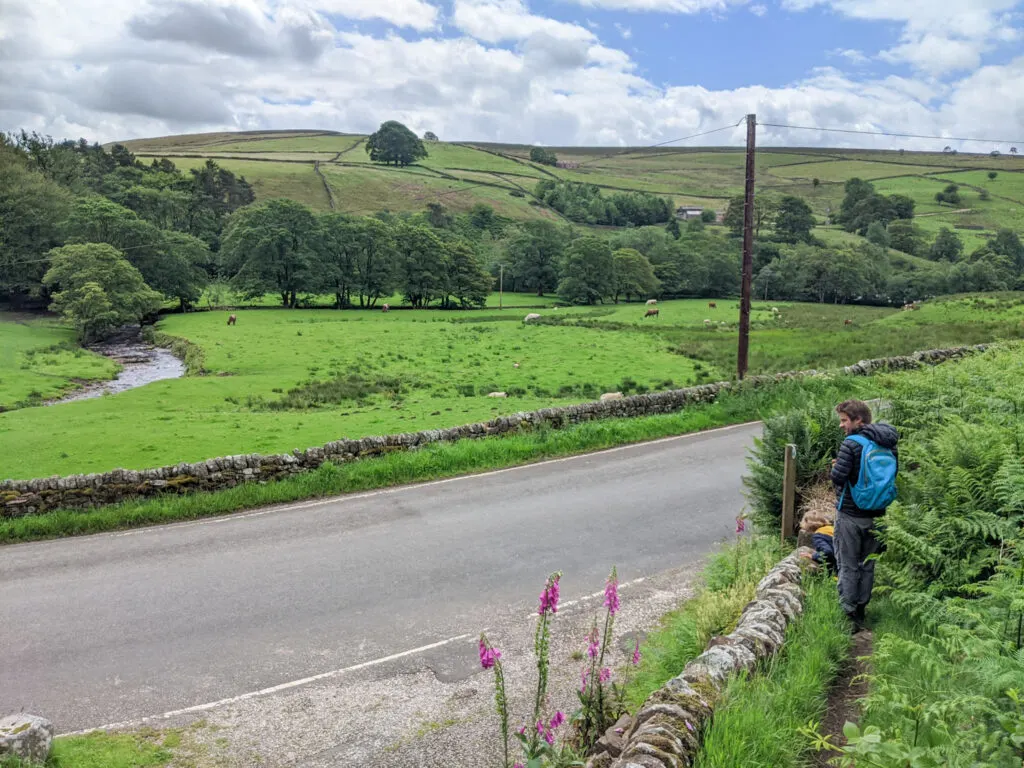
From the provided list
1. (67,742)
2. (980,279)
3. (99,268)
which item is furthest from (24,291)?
(980,279)

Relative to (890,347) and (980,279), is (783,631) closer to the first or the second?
(890,347)

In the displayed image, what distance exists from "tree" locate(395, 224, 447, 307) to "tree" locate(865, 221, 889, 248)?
272 feet

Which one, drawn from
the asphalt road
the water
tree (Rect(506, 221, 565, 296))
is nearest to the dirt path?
the asphalt road

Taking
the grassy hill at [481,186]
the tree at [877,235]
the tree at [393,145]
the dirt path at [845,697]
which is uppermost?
the tree at [393,145]

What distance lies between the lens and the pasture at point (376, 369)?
70.3 ft

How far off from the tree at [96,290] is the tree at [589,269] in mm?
48744

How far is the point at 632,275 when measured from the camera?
94.6 metres

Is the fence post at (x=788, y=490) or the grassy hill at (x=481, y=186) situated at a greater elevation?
the grassy hill at (x=481, y=186)

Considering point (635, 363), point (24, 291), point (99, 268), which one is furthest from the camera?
point (24, 291)

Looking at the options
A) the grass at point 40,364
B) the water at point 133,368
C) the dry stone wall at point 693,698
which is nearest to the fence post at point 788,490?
the dry stone wall at point 693,698

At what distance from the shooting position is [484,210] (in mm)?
136125

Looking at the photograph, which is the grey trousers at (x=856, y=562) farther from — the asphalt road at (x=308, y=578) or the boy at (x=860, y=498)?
the asphalt road at (x=308, y=578)

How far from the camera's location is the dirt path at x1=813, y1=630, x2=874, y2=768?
204 inches

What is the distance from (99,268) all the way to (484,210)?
88102 millimetres
